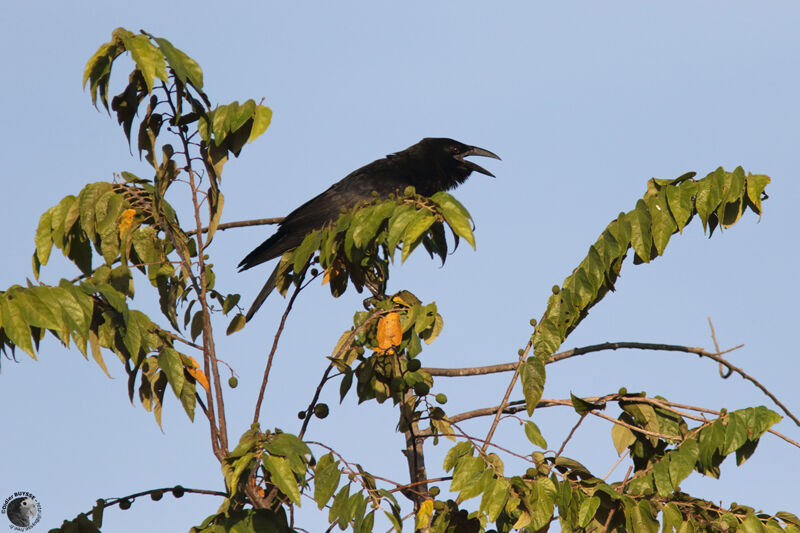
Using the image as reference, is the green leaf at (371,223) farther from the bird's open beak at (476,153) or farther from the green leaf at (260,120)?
the bird's open beak at (476,153)

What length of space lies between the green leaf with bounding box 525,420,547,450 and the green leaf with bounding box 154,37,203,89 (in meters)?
1.63

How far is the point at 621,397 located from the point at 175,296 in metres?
1.79

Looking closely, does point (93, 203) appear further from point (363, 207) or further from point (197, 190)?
point (363, 207)

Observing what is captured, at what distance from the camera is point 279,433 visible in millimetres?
2484

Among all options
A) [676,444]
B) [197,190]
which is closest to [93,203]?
[197,190]

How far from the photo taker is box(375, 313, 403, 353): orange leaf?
2.96m

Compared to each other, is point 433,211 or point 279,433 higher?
point 433,211

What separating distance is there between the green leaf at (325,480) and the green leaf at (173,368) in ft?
1.67

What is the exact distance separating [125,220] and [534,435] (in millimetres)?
1707

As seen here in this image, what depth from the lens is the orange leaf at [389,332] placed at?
9.72 feet

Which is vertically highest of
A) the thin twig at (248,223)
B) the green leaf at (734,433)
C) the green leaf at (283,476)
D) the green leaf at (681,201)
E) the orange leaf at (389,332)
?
the thin twig at (248,223)

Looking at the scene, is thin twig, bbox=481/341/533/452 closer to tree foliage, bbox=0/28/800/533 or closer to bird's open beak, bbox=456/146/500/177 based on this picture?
tree foliage, bbox=0/28/800/533

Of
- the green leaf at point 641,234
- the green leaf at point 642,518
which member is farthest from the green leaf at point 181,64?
the green leaf at point 642,518

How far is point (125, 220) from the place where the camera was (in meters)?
3.17
